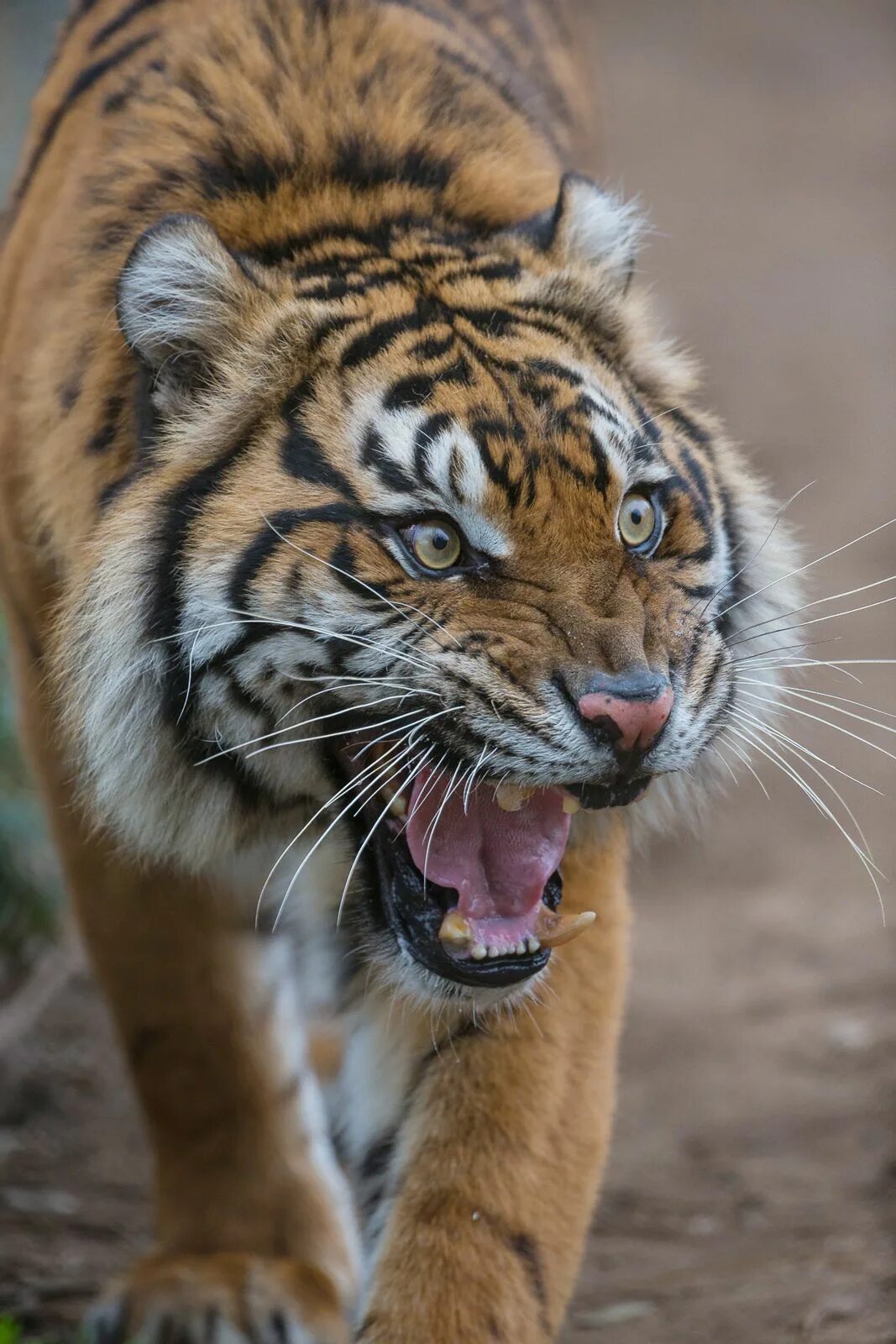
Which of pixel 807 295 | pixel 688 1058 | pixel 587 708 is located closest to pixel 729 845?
pixel 688 1058

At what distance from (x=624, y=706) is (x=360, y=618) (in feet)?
1.39

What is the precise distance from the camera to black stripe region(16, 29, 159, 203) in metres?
3.32

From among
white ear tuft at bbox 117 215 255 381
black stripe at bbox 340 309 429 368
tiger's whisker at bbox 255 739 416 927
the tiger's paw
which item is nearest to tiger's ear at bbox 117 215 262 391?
white ear tuft at bbox 117 215 255 381

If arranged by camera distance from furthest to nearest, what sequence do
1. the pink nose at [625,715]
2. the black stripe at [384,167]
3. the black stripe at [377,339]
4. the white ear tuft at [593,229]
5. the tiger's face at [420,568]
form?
the black stripe at [384,167] < the white ear tuft at [593,229] < the black stripe at [377,339] < the tiger's face at [420,568] < the pink nose at [625,715]

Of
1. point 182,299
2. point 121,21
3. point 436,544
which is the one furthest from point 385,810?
point 121,21

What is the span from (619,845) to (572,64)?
2.98m

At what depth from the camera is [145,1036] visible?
3.34m

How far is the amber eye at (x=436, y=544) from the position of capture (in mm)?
2383

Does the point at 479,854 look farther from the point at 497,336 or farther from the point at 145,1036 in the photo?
the point at 145,1036

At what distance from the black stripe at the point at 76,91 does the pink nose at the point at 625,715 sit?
→ 1796 mm

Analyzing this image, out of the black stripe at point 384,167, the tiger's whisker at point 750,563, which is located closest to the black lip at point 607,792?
the tiger's whisker at point 750,563

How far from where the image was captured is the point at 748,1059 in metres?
5.01

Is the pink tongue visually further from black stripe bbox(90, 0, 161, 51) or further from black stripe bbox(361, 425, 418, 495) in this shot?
black stripe bbox(90, 0, 161, 51)

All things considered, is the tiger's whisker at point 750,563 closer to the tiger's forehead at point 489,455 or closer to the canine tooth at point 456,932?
the tiger's forehead at point 489,455
